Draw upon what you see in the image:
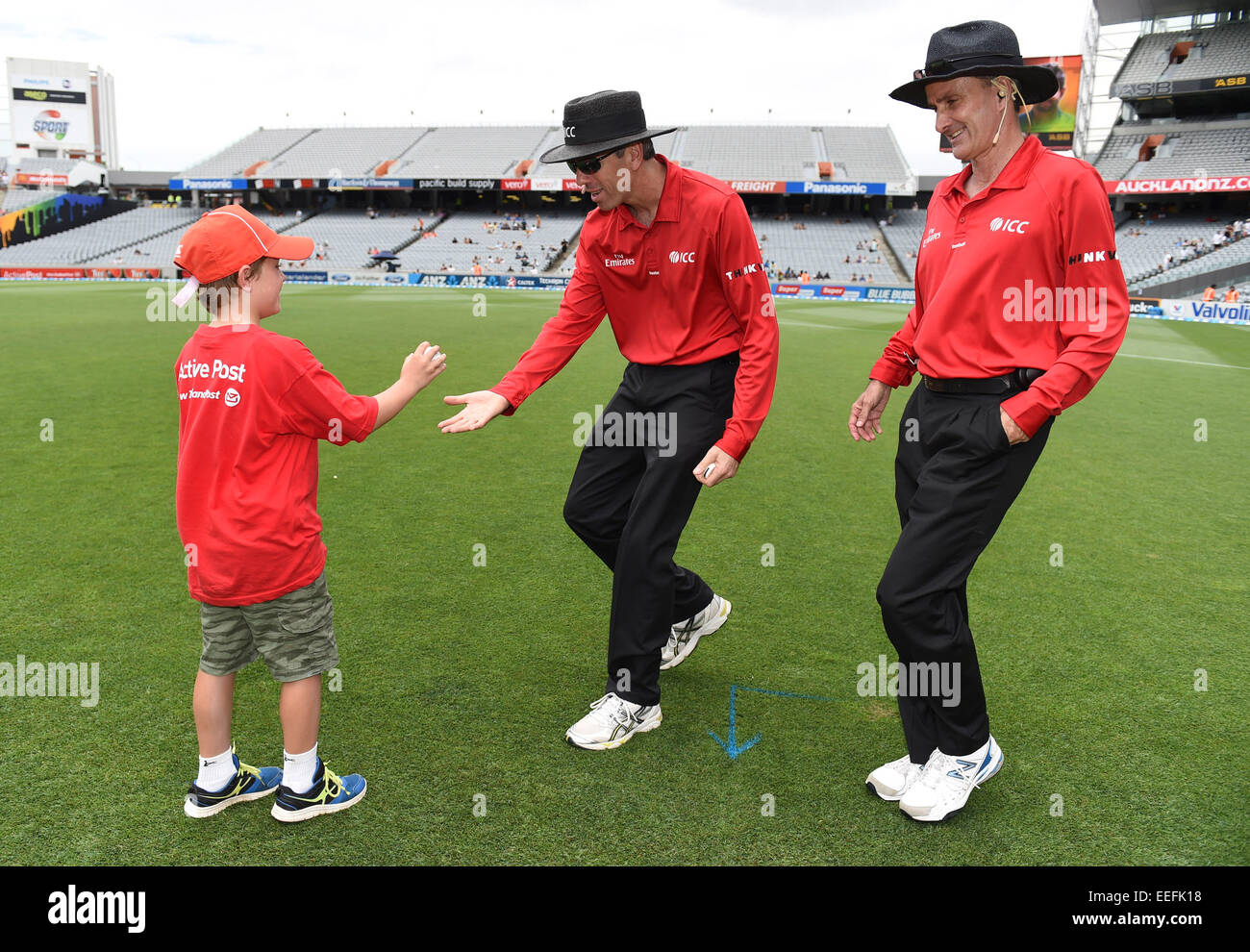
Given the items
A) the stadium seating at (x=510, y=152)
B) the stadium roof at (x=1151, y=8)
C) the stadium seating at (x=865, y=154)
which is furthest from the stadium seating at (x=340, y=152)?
the stadium roof at (x=1151, y=8)

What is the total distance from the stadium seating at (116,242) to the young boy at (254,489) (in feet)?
172

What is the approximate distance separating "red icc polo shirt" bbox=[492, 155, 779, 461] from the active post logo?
Answer: 289 ft

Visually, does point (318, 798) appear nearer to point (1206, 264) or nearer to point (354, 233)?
point (1206, 264)

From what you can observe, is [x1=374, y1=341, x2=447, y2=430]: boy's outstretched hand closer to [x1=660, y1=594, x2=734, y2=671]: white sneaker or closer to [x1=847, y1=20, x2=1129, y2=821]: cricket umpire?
[x1=847, y1=20, x2=1129, y2=821]: cricket umpire

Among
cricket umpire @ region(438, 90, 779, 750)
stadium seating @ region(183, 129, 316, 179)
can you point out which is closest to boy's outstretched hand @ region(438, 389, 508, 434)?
cricket umpire @ region(438, 90, 779, 750)

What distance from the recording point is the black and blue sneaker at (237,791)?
302 centimetres

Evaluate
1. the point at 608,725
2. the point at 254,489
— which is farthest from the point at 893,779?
the point at 254,489

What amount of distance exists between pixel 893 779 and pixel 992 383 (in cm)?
149

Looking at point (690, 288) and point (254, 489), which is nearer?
point (254, 489)

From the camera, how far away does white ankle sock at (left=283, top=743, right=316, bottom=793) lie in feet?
9.85

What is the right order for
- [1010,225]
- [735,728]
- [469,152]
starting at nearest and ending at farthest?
[1010,225]
[735,728]
[469,152]

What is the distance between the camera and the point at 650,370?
12.6 feet

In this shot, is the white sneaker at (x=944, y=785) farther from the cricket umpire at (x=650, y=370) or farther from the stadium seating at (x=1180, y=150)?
the stadium seating at (x=1180, y=150)

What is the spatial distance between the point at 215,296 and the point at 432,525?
366 cm
